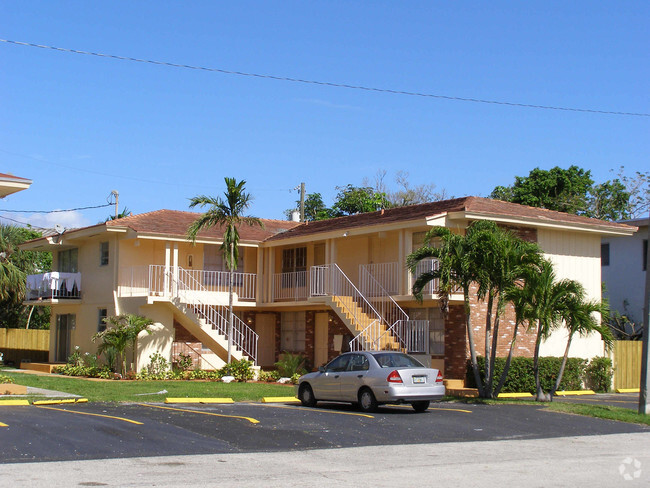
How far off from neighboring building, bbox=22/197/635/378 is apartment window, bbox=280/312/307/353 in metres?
0.05

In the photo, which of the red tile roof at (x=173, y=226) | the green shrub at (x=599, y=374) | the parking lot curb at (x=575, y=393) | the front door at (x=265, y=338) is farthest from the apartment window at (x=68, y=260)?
the green shrub at (x=599, y=374)

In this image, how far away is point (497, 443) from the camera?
46.3 ft

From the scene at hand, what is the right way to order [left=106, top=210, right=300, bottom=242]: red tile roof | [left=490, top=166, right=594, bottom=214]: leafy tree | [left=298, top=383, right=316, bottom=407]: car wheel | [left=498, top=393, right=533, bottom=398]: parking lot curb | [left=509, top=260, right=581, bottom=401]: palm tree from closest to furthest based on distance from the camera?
[left=298, top=383, right=316, bottom=407]: car wheel
[left=509, top=260, right=581, bottom=401]: palm tree
[left=498, top=393, right=533, bottom=398]: parking lot curb
[left=106, top=210, right=300, bottom=242]: red tile roof
[left=490, top=166, right=594, bottom=214]: leafy tree

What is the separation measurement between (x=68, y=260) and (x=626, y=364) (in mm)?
22273

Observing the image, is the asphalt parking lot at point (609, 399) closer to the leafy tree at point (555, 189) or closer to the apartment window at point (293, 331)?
the apartment window at point (293, 331)

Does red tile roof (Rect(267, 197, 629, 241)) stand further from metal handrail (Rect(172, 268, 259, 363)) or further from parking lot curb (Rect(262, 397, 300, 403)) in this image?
parking lot curb (Rect(262, 397, 300, 403))

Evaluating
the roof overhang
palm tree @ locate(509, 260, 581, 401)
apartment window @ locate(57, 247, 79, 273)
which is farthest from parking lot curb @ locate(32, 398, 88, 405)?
apartment window @ locate(57, 247, 79, 273)

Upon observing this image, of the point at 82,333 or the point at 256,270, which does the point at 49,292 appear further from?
the point at 256,270

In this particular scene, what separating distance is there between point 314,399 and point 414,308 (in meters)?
8.48

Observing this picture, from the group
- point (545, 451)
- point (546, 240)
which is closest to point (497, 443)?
point (545, 451)

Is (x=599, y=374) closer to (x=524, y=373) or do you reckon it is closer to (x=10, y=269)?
(x=524, y=373)

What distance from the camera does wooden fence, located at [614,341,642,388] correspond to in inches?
1138

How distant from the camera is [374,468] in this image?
11.2 metres

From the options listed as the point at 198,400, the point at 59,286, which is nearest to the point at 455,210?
the point at 198,400
